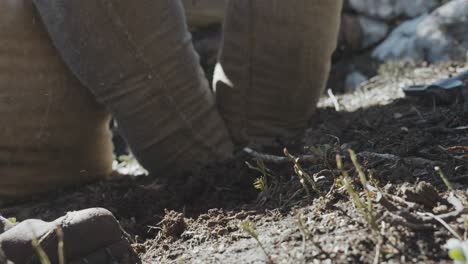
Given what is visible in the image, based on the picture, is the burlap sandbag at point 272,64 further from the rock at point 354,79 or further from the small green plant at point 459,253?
the rock at point 354,79

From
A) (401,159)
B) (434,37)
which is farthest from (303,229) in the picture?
(434,37)

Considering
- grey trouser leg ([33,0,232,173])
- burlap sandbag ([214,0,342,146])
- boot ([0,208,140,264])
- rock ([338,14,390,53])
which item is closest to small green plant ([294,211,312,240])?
boot ([0,208,140,264])

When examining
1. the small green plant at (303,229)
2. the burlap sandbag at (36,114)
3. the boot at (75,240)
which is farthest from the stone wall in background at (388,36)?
the small green plant at (303,229)

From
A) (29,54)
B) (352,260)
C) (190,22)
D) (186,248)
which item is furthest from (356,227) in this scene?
(190,22)

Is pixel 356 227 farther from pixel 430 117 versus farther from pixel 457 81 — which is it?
pixel 457 81

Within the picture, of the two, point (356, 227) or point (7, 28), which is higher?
point (7, 28)

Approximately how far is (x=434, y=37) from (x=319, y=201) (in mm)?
3687

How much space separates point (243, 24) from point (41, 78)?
2.35 ft

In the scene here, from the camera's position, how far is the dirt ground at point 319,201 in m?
0.99

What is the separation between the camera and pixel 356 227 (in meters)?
1.05

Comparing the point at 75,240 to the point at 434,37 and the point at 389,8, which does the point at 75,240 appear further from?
the point at 389,8

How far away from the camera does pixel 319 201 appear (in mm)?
1220

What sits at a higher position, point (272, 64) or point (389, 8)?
point (272, 64)

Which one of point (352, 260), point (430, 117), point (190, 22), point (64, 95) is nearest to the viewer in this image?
point (352, 260)
